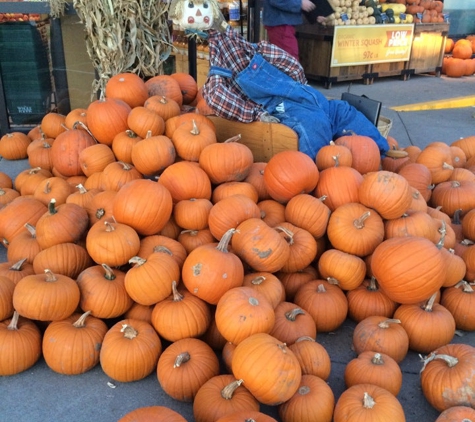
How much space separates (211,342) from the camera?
8.16 feet

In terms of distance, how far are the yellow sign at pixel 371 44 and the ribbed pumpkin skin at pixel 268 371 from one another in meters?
8.12

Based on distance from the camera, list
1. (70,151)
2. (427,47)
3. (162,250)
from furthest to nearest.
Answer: (427,47), (70,151), (162,250)

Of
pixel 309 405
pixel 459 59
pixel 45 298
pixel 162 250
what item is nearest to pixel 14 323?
pixel 45 298

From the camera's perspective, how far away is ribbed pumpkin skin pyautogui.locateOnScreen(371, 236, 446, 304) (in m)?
2.43

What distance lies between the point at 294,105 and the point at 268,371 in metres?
2.66

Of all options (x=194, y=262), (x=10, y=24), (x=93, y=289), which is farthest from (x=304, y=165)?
(x=10, y=24)

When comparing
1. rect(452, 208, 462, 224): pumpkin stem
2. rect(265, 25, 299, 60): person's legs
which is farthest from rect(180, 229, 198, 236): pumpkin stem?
rect(265, 25, 299, 60): person's legs

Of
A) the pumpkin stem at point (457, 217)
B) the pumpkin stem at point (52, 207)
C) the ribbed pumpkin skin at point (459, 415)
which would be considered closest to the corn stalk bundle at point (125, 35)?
the pumpkin stem at point (52, 207)

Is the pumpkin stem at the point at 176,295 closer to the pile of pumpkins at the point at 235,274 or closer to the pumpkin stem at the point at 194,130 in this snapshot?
the pile of pumpkins at the point at 235,274

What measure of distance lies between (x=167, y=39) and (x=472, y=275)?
12.6 feet

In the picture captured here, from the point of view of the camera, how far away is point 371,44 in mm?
9477

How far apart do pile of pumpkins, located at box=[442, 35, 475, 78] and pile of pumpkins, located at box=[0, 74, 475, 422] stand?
28.6 ft

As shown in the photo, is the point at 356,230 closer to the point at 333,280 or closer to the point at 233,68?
the point at 333,280

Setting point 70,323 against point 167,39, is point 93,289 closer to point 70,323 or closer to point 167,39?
point 70,323
